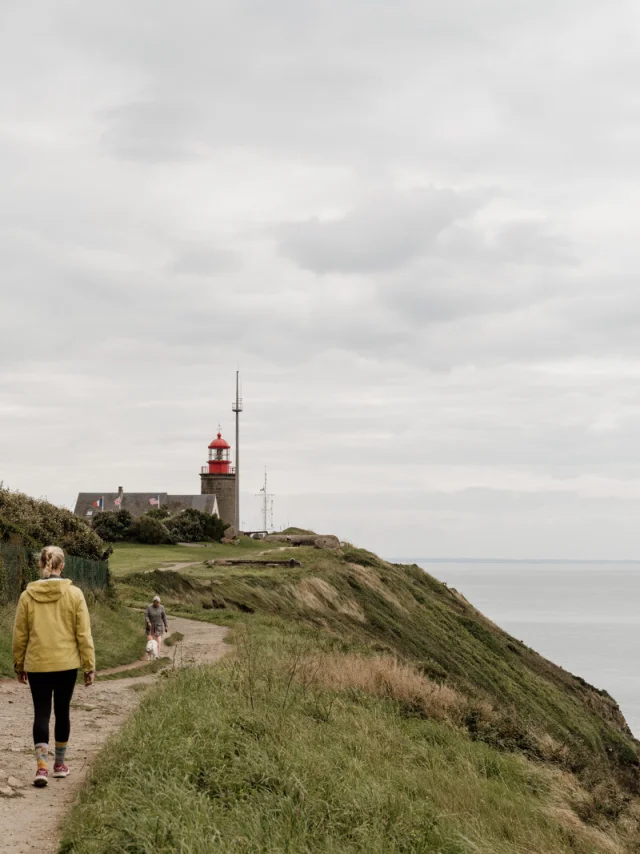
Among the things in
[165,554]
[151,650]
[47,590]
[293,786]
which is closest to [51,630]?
[47,590]

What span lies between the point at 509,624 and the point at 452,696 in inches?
4138

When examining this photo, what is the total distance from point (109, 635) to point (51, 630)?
1293 cm

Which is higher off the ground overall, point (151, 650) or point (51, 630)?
point (51, 630)

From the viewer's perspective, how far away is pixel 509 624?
4675 inches

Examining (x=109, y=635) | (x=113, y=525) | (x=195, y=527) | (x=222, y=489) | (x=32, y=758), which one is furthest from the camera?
(x=222, y=489)

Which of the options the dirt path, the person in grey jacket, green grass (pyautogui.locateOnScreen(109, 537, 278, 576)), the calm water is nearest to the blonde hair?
the dirt path

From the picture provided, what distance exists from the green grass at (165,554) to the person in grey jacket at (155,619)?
19.8m

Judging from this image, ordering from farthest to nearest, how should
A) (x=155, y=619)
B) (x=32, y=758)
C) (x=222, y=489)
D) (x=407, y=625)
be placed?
1. (x=222, y=489)
2. (x=407, y=625)
3. (x=155, y=619)
4. (x=32, y=758)

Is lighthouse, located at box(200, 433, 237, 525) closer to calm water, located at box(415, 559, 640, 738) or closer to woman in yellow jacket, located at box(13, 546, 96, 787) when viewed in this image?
calm water, located at box(415, 559, 640, 738)

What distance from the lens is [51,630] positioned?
8883 millimetres

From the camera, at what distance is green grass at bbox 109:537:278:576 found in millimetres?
47625

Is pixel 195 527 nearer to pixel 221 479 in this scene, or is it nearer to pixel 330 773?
pixel 221 479

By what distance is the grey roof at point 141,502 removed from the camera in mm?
95094

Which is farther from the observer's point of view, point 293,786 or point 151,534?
point 151,534
